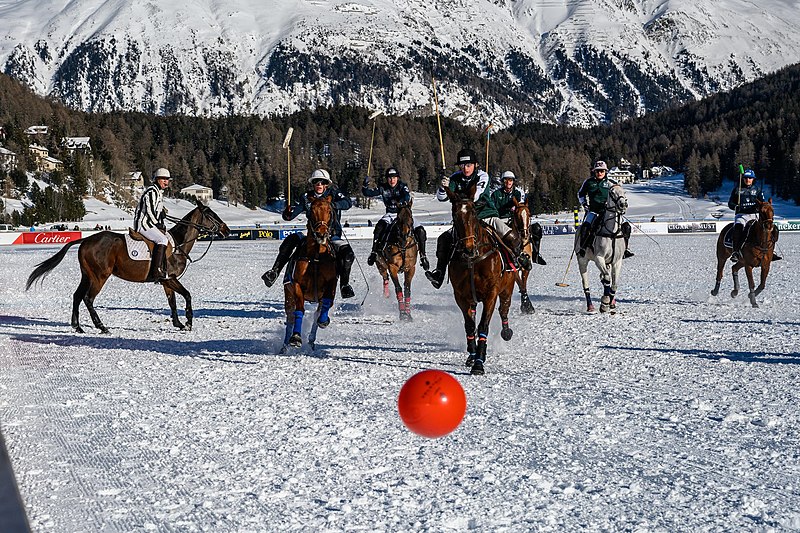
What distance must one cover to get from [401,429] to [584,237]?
8.36m

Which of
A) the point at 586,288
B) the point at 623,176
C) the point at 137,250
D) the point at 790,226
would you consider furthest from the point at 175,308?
the point at 623,176

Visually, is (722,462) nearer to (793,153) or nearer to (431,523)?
(431,523)

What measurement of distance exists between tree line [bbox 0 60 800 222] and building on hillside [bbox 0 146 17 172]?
1.61 metres

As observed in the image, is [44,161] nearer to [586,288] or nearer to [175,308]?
[175,308]

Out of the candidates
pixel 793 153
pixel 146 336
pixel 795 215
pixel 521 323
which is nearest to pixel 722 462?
pixel 521 323

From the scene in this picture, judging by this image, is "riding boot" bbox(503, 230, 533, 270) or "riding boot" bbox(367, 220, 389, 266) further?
"riding boot" bbox(367, 220, 389, 266)

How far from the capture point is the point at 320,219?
8984mm

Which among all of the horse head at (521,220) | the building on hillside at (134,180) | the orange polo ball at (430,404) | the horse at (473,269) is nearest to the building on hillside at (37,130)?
the building on hillside at (134,180)

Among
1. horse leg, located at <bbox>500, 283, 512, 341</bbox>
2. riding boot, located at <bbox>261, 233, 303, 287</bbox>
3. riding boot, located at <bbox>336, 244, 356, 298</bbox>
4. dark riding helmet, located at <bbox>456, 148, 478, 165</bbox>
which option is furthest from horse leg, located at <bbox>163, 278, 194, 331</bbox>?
horse leg, located at <bbox>500, 283, 512, 341</bbox>

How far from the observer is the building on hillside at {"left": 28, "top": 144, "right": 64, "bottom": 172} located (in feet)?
337

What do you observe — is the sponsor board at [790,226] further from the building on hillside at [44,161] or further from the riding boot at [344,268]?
the building on hillside at [44,161]

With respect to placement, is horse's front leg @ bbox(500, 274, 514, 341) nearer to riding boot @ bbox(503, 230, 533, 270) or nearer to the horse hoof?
riding boot @ bbox(503, 230, 533, 270)

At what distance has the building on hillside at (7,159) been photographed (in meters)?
94.9

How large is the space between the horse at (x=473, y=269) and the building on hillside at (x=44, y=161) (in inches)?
4126
